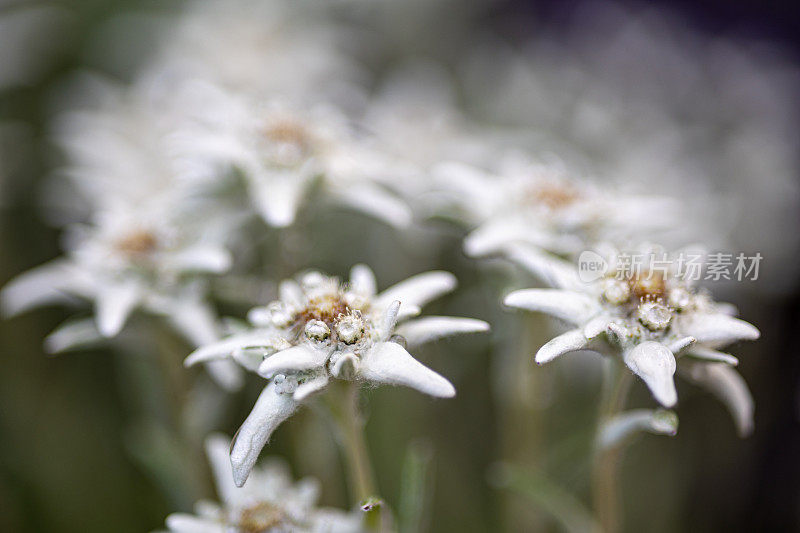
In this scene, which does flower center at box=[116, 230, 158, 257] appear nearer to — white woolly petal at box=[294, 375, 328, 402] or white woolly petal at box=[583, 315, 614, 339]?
white woolly petal at box=[294, 375, 328, 402]

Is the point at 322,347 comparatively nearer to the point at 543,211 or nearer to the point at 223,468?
the point at 223,468

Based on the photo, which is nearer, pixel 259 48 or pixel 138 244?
pixel 138 244

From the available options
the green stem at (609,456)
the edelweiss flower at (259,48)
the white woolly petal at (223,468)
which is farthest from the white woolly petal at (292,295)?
the edelweiss flower at (259,48)

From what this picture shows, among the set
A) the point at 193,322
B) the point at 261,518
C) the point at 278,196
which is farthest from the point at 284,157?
the point at 261,518

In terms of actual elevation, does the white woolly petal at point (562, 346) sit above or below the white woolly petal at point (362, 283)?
below

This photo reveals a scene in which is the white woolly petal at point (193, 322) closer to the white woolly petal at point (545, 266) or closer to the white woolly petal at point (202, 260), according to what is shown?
the white woolly petal at point (202, 260)

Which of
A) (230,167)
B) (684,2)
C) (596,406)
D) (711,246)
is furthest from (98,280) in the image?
(684,2)
